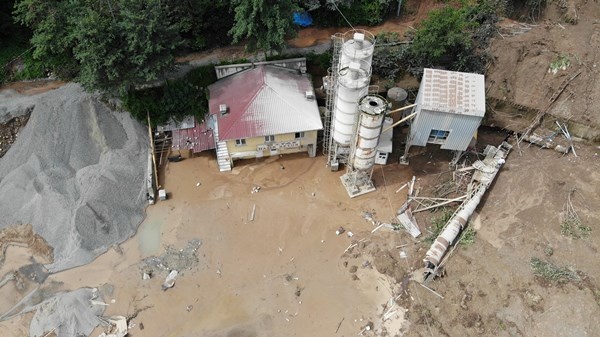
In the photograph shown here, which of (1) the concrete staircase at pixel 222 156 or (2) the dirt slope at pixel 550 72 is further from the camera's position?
(1) the concrete staircase at pixel 222 156

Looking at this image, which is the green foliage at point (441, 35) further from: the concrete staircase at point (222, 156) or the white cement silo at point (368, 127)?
the concrete staircase at point (222, 156)

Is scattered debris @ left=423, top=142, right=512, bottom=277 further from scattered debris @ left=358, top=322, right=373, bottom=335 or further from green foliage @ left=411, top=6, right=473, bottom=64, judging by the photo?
green foliage @ left=411, top=6, right=473, bottom=64

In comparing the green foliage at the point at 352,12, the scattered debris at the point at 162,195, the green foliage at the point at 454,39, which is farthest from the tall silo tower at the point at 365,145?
the green foliage at the point at 352,12

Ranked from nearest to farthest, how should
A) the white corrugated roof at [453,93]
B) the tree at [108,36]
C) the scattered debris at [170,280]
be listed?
the scattered debris at [170,280]
the white corrugated roof at [453,93]
the tree at [108,36]

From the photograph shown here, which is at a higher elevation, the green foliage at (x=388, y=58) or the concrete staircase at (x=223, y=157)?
the green foliage at (x=388, y=58)

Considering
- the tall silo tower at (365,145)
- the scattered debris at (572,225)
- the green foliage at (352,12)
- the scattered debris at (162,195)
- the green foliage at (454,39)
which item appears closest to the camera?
the tall silo tower at (365,145)

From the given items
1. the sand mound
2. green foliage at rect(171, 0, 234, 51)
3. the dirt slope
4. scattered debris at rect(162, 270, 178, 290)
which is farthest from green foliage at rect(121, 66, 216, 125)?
the dirt slope

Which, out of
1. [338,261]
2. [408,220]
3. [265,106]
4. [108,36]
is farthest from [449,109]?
[108,36]

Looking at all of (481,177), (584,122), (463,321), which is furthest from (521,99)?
(463,321)

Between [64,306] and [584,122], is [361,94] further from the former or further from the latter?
[64,306]
